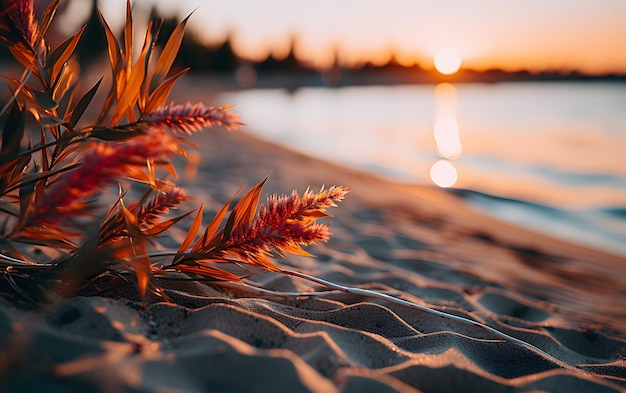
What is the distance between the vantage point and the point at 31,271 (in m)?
1.39

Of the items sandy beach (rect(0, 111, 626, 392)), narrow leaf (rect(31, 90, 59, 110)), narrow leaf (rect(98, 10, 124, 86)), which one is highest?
narrow leaf (rect(98, 10, 124, 86))

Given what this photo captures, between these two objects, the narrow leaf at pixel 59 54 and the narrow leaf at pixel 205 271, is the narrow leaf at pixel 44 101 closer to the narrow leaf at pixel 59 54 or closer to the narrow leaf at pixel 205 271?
the narrow leaf at pixel 59 54

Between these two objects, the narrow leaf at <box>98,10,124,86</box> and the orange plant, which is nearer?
the orange plant

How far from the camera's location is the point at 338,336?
1472 millimetres

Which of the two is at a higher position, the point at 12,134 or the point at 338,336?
the point at 12,134

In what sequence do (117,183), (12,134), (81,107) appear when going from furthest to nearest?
(81,107) → (12,134) → (117,183)

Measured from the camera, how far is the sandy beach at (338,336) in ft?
3.60

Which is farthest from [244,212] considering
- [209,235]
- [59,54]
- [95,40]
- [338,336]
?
[95,40]

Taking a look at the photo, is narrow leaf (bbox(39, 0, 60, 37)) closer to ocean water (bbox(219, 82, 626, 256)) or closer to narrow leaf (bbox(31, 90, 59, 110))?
narrow leaf (bbox(31, 90, 59, 110))

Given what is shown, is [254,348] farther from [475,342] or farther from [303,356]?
[475,342]

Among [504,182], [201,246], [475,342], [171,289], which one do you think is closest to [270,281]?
[171,289]

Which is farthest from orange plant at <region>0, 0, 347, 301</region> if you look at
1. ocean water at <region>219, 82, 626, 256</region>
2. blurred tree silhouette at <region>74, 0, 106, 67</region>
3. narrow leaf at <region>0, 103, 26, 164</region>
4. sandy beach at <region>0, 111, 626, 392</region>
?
blurred tree silhouette at <region>74, 0, 106, 67</region>

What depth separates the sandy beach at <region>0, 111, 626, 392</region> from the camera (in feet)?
3.60

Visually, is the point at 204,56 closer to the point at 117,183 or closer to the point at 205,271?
the point at 205,271
